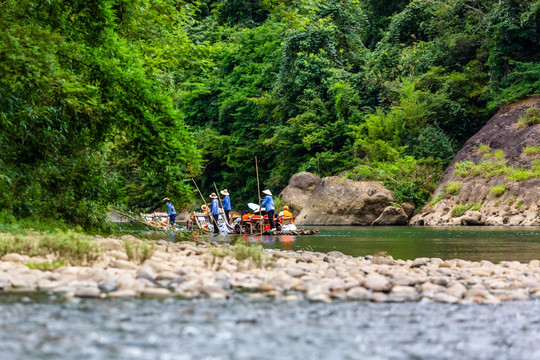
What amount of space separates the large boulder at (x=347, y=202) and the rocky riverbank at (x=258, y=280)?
2270cm

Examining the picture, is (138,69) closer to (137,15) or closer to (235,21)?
(137,15)

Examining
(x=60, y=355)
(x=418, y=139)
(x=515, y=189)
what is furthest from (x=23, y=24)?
(x=418, y=139)

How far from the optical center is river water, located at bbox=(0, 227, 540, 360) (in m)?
4.42

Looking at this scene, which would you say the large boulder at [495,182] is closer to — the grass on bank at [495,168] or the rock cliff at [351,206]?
the grass on bank at [495,168]

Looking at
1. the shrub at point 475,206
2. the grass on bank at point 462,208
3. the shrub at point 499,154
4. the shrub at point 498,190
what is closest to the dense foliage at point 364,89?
the shrub at point 499,154

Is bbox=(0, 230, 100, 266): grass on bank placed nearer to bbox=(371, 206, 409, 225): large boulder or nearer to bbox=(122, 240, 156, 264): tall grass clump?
bbox=(122, 240, 156, 264): tall grass clump

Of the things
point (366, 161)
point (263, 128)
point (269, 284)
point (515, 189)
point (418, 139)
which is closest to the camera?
point (269, 284)

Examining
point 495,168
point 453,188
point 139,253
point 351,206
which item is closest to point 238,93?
point 351,206

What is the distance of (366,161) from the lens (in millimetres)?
36688

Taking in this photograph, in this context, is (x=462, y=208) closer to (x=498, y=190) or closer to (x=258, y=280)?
(x=498, y=190)

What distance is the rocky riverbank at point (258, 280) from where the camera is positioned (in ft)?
21.1

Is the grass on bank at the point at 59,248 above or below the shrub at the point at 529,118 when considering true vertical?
below

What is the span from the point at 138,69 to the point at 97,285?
6.85m

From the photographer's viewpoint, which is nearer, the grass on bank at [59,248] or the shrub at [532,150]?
the grass on bank at [59,248]
